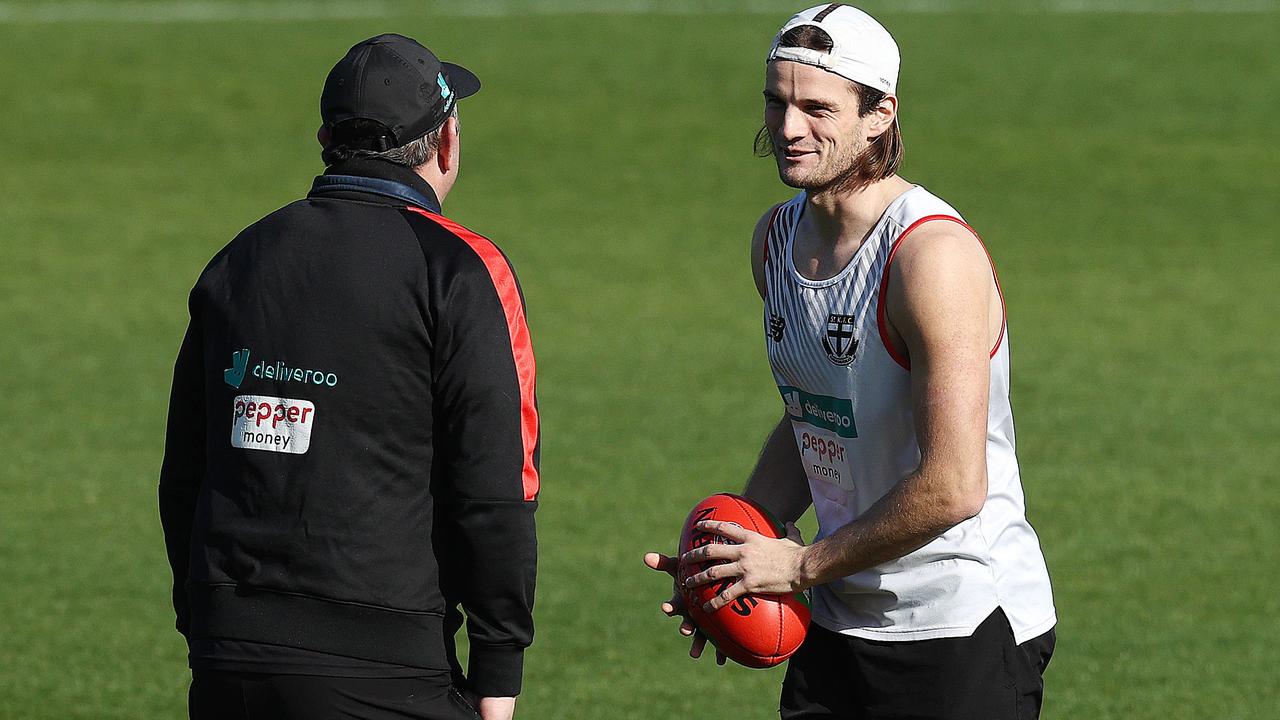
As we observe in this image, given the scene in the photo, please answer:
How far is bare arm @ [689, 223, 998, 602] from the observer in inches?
150

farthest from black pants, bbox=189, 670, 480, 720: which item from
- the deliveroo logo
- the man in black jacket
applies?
the deliveroo logo

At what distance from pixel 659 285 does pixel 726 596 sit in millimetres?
12972

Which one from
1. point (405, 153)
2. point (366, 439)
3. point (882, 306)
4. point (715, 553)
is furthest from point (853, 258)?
point (366, 439)

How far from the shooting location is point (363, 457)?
371 centimetres

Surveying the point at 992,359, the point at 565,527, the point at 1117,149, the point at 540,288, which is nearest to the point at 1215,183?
the point at 1117,149

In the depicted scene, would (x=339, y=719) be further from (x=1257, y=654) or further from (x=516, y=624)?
(x=1257, y=654)

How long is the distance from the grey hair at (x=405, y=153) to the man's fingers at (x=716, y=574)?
45.8 inches

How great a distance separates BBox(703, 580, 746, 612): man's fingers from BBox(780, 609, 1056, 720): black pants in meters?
0.31

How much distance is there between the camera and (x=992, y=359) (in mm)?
4035

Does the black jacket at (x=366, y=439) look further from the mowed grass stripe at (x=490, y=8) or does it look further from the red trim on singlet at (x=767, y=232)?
the mowed grass stripe at (x=490, y=8)

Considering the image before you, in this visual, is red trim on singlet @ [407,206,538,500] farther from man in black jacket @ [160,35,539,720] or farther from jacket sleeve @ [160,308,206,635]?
jacket sleeve @ [160,308,206,635]

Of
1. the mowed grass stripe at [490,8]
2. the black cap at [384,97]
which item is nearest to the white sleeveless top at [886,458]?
the black cap at [384,97]

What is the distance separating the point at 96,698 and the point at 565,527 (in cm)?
316

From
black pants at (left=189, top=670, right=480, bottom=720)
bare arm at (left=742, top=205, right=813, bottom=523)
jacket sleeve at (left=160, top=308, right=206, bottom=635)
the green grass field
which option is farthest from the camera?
the green grass field
